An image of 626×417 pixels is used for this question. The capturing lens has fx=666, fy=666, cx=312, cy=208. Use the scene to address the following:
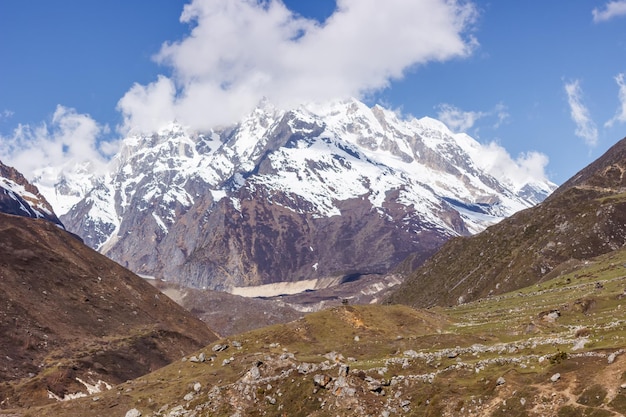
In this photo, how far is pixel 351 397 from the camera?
239 ft

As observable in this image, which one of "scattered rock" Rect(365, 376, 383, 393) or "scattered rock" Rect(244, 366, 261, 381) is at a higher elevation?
"scattered rock" Rect(244, 366, 261, 381)

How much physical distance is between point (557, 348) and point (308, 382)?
2946cm

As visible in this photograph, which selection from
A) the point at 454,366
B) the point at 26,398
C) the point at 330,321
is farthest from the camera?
the point at 26,398

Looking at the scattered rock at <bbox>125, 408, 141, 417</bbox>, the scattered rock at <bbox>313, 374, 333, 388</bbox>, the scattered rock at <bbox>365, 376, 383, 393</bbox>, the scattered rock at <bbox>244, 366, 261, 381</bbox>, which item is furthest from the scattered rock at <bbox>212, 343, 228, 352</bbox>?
the scattered rock at <bbox>365, 376, 383, 393</bbox>

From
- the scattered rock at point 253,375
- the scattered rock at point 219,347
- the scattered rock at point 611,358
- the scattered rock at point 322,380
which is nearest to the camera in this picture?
the scattered rock at point 611,358

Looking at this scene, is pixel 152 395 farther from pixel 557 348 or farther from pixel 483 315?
pixel 483 315

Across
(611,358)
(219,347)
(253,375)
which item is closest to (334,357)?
(253,375)

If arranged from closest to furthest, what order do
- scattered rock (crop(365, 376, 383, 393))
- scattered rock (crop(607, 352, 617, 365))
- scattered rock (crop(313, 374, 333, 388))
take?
scattered rock (crop(607, 352, 617, 365)), scattered rock (crop(365, 376, 383, 393)), scattered rock (crop(313, 374, 333, 388))

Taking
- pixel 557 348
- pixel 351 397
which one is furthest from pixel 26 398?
pixel 557 348

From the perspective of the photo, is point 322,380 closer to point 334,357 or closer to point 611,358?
point 334,357

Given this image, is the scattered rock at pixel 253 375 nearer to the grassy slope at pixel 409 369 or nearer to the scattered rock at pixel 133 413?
the grassy slope at pixel 409 369

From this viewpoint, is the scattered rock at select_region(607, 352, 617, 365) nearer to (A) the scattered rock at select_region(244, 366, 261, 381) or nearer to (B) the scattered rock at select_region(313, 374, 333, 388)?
(B) the scattered rock at select_region(313, 374, 333, 388)

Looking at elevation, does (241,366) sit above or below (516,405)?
above

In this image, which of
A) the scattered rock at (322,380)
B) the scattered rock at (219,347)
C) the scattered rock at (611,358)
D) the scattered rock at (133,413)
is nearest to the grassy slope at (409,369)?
the scattered rock at (611,358)
